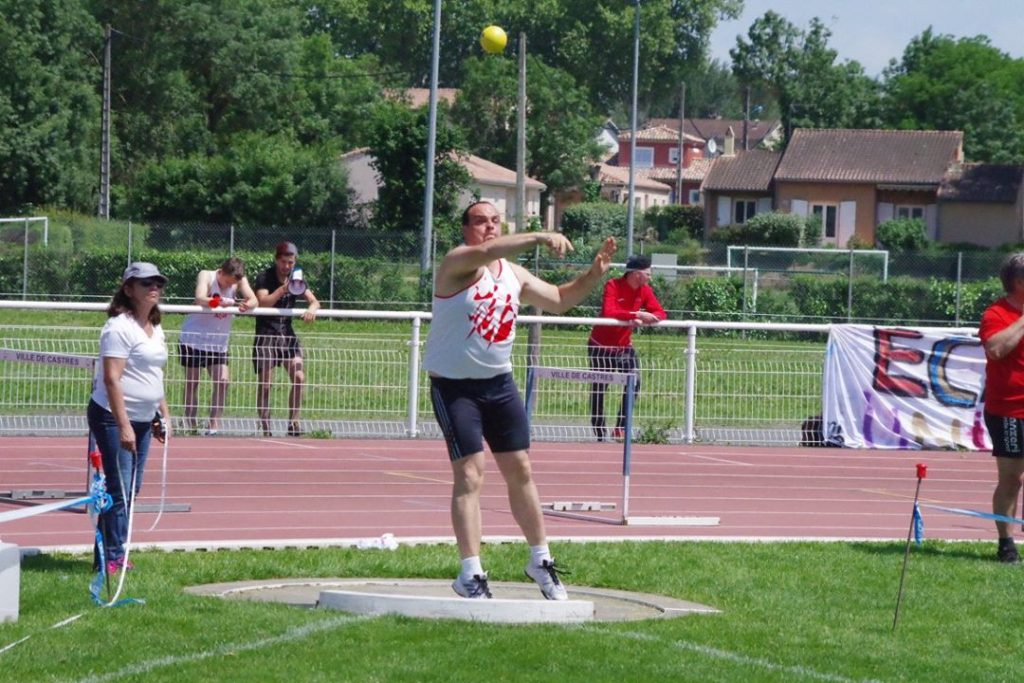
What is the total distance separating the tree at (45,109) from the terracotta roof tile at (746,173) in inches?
1252

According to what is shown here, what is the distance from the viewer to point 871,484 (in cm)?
1542

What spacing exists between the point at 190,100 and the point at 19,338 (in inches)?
2412

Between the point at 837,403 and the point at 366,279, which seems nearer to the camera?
the point at 837,403

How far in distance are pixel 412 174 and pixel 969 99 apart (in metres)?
53.5

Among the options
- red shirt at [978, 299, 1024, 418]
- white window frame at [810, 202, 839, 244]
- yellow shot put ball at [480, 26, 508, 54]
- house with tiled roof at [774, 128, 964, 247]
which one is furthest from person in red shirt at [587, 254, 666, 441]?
white window frame at [810, 202, 839, 244]

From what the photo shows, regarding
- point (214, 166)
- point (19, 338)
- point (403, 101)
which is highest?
point (403, 101)

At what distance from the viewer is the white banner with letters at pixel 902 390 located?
60.9 feet

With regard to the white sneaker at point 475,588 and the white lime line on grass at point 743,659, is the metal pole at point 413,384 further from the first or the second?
the white lime line on grass at point 743,659

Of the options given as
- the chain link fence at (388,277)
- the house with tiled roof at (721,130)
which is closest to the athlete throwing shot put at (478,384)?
the chain link fence at (388,277)

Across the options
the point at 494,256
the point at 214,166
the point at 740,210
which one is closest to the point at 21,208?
the point at 214,166

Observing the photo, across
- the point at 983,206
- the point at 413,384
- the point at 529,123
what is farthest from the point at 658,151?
the point at 413,384

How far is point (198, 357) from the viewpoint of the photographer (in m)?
16.4

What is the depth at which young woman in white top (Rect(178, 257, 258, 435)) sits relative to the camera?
644 inches

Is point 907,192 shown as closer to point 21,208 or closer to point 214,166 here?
point 214,166
